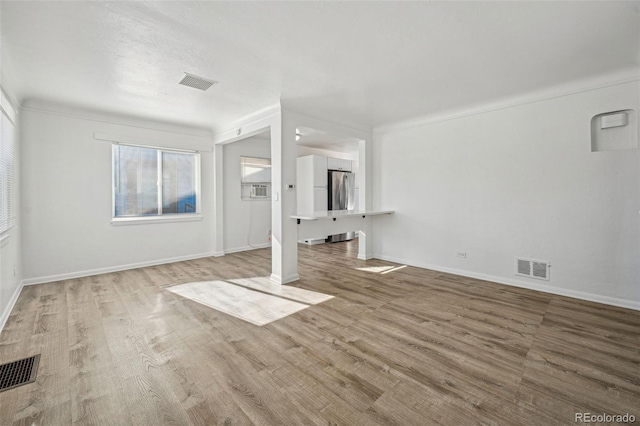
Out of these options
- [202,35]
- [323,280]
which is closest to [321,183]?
[323,280]

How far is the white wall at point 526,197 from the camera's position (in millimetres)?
3207

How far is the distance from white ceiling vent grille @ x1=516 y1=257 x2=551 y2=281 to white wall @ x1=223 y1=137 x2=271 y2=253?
501cm

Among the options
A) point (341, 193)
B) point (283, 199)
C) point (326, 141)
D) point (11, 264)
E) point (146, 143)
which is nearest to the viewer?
point (11, 264)

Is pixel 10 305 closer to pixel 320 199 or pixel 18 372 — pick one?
pixel 18 372

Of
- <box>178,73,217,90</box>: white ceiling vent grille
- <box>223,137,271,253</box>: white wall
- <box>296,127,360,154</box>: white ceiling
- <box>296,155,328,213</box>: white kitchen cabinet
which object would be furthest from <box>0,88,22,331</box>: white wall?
<box>296,155,328,213</box>: white kitchen cabinet

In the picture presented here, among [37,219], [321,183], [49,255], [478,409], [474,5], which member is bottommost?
[478,409]

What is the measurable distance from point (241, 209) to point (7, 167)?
3.70m

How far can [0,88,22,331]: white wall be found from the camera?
9.42ft

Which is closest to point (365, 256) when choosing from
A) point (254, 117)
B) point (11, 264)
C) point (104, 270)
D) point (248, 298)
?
point (248, 298)

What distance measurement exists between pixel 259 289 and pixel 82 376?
203 cm

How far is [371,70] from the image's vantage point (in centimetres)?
302

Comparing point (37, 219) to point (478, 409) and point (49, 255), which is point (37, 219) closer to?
point (49, 255)

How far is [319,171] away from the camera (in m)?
7.16

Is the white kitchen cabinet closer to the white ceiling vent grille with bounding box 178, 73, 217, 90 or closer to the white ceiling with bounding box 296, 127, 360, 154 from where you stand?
the white ceiling with bounding box 296, 127, 360, 154
